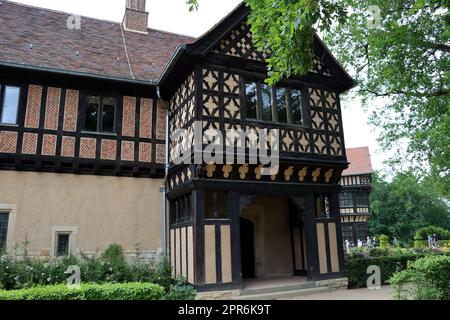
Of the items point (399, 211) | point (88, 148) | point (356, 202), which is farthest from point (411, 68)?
point (399, 211)

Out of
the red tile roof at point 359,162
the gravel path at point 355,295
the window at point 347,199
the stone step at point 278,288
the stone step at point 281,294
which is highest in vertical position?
the red tile roof at point 359,162

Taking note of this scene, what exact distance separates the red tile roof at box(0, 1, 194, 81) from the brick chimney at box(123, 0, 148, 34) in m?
0.36

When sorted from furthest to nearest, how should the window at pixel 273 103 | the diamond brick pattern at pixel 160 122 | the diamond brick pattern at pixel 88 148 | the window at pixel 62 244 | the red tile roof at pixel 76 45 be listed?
1. the diamond brick pattern at pixel 160 122
2. the red tile roof at pixel 76 45
3. the diamond brick pattern at pixel 88 148
4. the window at pixel 273 103
5. the window at pixel 62 244

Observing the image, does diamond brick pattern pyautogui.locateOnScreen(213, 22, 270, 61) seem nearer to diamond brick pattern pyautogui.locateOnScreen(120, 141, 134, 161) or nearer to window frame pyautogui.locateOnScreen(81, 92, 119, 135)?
window frame pyautogui.locateOnScreen(81, 92, 119, 135)

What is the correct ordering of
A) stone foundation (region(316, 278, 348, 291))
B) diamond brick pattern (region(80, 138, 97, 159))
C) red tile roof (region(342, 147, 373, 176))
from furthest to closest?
red tile roof (region(342, 147, 373, 176)) → diamond brick pattern (region(80, 138, 97, 159)) → stone foundation (region(316, 278, 348, 291))

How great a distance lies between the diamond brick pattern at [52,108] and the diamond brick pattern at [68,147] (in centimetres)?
46

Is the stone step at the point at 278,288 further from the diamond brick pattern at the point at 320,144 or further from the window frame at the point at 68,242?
the window frame at the point at 68,242

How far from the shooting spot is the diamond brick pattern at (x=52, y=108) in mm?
10836

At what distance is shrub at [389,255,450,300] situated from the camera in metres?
7.41

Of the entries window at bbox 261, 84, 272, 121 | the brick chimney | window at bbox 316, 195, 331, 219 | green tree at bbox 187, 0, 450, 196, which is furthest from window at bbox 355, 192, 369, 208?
window at bbox 261, 84, 272, 121

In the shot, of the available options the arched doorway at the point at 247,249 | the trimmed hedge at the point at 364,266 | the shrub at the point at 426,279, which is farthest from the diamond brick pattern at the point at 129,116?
the shrub at the point at 426,279

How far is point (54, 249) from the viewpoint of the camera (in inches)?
409

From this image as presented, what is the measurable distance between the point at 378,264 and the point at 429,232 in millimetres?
26394
